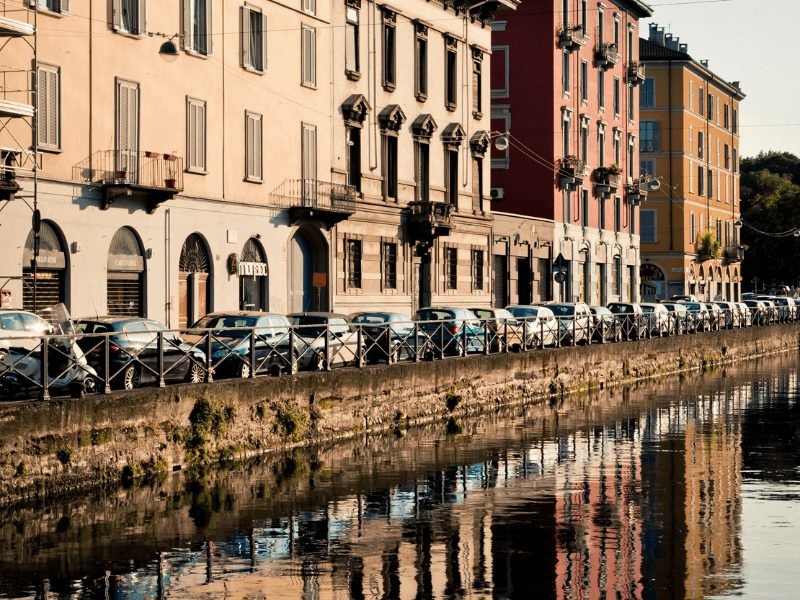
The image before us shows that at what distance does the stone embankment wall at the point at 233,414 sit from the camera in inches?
818

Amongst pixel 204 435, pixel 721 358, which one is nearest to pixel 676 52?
pixel 721 358

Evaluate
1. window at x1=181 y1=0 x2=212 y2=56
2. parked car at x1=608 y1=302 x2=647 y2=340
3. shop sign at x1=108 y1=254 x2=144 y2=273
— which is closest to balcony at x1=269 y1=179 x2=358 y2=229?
window at x1=181 y1=0 x2=212 y2=56

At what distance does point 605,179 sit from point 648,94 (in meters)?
21.7

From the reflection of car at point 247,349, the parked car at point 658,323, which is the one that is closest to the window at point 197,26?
the reflection of car at point 247,349

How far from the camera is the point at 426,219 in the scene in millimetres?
53094

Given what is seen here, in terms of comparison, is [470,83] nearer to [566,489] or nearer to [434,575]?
[566,489]

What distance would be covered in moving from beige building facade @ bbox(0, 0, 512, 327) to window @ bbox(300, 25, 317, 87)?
0.07 m

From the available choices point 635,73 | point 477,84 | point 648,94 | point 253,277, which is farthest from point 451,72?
point 648,94

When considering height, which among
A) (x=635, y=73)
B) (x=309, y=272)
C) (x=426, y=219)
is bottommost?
(x=309, y=272)

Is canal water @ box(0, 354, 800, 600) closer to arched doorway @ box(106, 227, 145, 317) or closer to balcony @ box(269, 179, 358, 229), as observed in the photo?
arched doorway @ box(106, 227, 145, 317)

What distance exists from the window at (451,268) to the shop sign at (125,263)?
A: 66.7ft

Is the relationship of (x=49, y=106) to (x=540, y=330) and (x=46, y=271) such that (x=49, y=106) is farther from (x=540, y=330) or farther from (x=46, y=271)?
(x=540, y=330)

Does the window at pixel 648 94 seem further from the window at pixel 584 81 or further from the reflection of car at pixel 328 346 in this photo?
the reflection of car at pixel 328 346

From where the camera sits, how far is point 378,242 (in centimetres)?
5162
